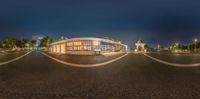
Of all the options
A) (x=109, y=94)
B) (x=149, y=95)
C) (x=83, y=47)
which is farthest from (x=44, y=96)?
(x=83, y=47)

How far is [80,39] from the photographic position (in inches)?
2948

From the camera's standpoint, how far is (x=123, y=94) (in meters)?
6.30

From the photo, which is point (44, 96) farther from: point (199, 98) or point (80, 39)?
point (80, 39)

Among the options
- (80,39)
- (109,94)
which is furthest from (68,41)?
(109,94)

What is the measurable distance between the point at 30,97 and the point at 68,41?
7552 centimetres

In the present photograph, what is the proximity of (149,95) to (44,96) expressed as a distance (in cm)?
233

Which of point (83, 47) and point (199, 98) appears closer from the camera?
point (199, 98)

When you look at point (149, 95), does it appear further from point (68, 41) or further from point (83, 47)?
point (68, 41)

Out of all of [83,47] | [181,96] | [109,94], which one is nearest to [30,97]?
[109,94]

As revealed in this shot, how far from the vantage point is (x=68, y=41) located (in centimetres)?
8088

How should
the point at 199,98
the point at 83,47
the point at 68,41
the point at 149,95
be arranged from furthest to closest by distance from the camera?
the point at 68,41 → the point at 83,47 → the point at 149,95 → the point at 199,98

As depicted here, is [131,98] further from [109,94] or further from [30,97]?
[30,97]

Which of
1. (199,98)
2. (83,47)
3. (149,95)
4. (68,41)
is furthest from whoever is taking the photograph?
(68,41)

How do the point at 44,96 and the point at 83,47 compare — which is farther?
the point at 83,47
